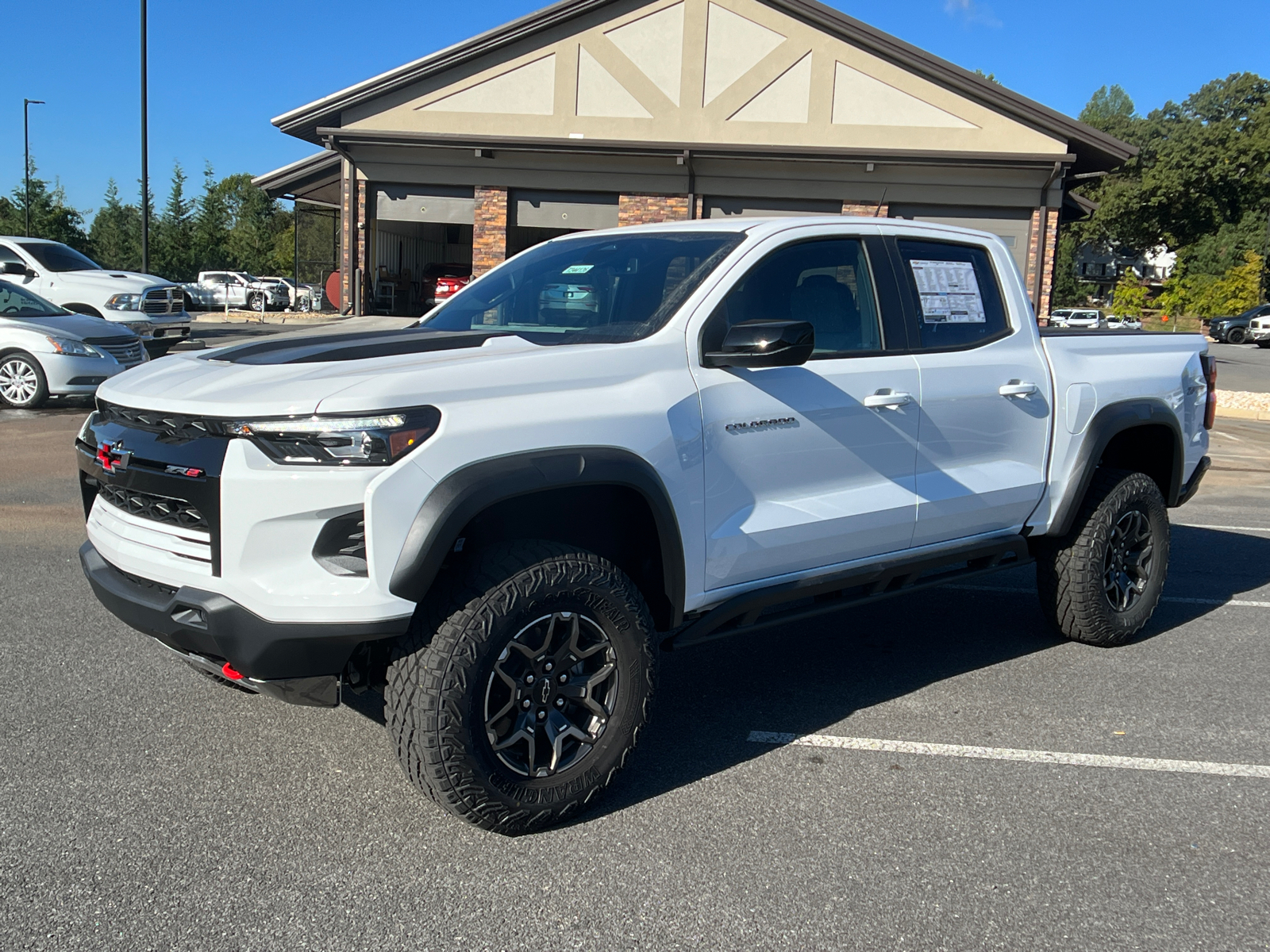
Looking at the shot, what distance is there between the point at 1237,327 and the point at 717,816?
52.2 metres

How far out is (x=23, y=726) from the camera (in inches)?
154

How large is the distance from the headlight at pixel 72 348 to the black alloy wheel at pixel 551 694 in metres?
11.4

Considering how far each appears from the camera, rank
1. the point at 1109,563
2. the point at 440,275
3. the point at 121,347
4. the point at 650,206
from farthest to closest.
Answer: the point at 440,275, the point at 650,206, the point at 121,347, the point at 1109,563

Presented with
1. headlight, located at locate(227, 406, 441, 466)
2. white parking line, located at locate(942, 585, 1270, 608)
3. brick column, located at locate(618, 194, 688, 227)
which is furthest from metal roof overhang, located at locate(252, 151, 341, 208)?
headlight, located at locate(227, 406, 441, 466)

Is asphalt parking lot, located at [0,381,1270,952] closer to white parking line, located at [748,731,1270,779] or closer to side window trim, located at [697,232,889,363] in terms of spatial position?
white parking line, located at [748,731,1270,779]

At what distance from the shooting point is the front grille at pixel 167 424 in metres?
3.04

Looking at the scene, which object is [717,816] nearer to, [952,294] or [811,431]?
[811,431]

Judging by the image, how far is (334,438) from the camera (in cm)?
293

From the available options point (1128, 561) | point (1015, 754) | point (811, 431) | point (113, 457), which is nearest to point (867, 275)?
point (811, 431)

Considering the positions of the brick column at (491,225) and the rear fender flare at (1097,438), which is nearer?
the rear fender flare at (1097,438)

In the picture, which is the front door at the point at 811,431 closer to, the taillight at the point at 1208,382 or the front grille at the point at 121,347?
the taillight at the point at 1208,382

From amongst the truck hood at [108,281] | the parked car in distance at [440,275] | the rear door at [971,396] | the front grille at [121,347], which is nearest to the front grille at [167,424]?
the rear door at [971,396]

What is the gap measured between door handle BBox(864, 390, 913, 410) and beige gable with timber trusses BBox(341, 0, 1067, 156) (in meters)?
18.9

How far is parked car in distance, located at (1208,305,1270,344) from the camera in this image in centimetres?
4722
